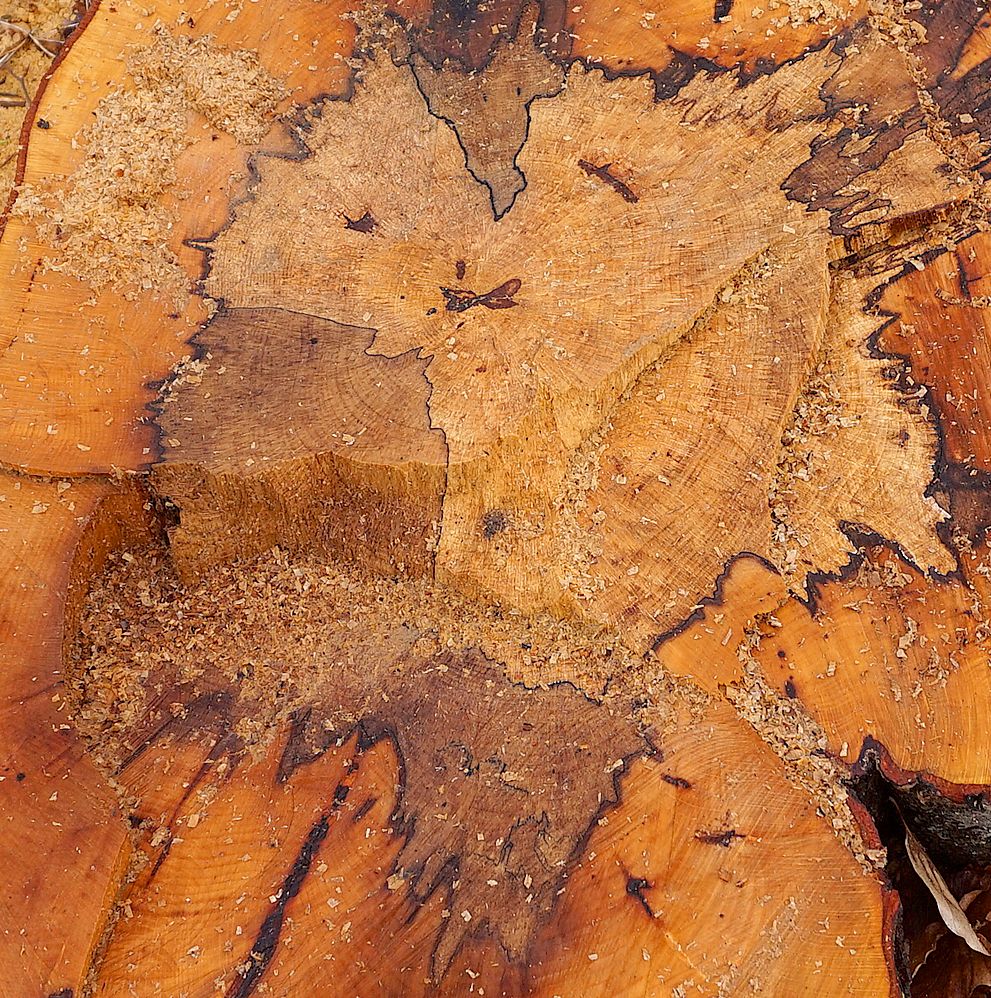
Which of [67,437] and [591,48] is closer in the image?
[67,437]

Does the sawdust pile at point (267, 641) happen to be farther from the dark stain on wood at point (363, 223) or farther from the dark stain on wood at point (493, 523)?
the dark stain on wood at point (363, 223)

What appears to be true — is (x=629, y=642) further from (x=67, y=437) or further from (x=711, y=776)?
(x=67, y=437)

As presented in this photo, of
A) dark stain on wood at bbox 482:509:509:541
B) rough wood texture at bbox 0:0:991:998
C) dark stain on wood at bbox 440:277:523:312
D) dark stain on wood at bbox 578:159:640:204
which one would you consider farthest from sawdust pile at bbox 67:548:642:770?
dark stain on wood at bbox 578:159:640:204

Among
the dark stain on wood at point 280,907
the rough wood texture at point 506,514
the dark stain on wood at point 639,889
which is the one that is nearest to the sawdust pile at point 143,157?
the rough wood texture at point 506,514

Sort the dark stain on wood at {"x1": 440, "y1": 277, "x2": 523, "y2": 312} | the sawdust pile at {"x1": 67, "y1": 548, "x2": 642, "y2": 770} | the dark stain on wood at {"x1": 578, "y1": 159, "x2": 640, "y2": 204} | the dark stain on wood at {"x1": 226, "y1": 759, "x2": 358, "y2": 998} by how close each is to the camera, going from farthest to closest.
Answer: the dark stain on wood at {"x1": 578, "y1": 159, "x2": 640, "y2": 204} < the dark stain on wood at {"x1": 440, "y1": 277, "x2": 523, "y2": 312} < the sawdust pile at {"x1": 67, "y1": 548, "x2": 642, "y2": 770} < the dark stain on wood at {"x1": 226, "y1": 759, "x2": 358, "y2": 998}

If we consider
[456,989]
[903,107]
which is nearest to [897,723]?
[456,989]

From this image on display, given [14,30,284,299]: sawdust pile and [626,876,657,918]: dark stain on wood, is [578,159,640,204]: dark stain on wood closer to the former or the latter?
[14,30,284,299]: sawdust pile

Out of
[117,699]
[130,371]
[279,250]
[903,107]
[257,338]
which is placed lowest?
[117,699]

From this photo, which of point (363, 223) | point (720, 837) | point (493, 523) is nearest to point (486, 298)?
point (363, 223)

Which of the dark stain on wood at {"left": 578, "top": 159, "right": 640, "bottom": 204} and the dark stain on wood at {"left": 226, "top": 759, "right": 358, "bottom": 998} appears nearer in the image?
the dark stain on wood at {"left": 226, "top": 759, "right": 358, "bottom": 998}
